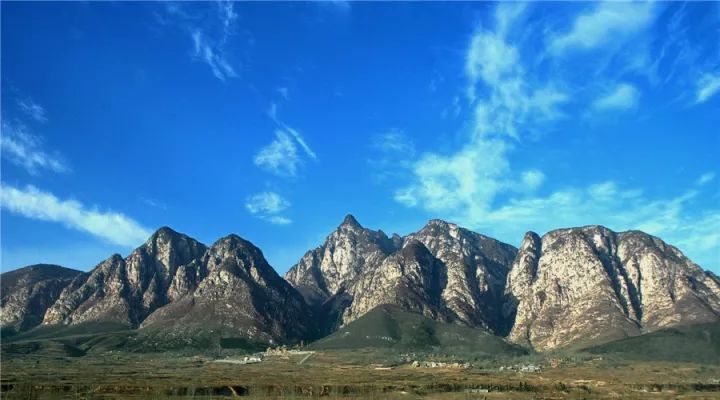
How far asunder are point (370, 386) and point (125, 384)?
65587 mm

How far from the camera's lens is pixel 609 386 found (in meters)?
182

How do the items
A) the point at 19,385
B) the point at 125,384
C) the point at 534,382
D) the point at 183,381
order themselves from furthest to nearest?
the point at 534,382 < the point at 183,381 < the point at 125,384 < the point at 19,385

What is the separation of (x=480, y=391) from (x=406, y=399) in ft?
116

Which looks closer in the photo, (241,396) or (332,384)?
(241,396)

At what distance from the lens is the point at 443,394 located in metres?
160

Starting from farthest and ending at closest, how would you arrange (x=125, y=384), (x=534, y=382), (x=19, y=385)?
(x=534, y=382)
(x=125, y=384)
(x=19, y=385)

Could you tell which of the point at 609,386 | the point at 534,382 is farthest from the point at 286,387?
the point at 609,386

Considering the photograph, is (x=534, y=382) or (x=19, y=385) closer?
(x=19, y=385)

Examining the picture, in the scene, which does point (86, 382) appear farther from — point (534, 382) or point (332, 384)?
point (534, 382)

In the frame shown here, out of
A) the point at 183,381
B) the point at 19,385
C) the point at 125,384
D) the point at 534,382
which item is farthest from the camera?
the point at 534,382

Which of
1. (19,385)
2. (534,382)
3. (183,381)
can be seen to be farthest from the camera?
A: (534,382)

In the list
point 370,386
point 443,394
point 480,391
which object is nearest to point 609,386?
point 480,391

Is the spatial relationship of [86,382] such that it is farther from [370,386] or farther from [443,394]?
[443,394]

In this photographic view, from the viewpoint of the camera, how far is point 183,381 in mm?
173125
